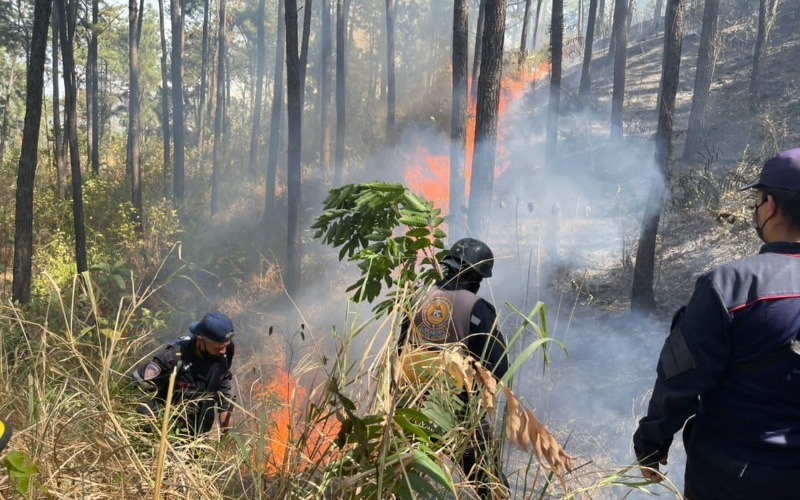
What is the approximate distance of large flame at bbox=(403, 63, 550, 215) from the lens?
22156mm

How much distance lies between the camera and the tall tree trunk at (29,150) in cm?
991

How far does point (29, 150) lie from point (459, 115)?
25.9ft

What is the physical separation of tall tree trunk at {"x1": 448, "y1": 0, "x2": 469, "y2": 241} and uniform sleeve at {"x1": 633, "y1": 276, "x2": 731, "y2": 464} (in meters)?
9.60

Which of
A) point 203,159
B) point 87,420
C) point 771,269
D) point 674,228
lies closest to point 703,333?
point 771,269

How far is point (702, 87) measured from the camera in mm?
17406

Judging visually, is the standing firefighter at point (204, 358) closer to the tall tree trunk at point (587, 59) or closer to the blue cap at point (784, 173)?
the blue cap at point (784, 173)

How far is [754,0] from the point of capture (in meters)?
30.4

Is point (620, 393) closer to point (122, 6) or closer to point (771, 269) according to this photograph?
point (771, 269)

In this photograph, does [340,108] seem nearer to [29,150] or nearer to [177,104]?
[177,104]

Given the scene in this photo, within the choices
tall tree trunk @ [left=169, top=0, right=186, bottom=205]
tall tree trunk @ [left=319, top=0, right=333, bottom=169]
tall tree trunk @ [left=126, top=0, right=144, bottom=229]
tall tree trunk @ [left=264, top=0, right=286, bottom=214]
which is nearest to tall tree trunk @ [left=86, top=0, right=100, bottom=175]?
tall tree trunk @ [left=126, top=0, right=144, bottom=229]

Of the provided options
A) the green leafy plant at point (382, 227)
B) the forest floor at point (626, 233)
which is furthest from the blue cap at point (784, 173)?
the green leafy plant at point (382, 227)

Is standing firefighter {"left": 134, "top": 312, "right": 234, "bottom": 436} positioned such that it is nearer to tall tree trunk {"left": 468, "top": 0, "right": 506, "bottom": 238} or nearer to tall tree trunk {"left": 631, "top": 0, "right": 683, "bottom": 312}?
tall tree trunk {"left": 468, "top": 0, "right": 506, "bottom": 238}

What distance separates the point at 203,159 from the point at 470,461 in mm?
33745

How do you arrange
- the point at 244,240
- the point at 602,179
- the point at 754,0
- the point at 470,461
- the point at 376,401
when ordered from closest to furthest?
the point at 376,401 < the point at 470,461 < the point at 602,179 < the point at 244,240 < the point at 754,0
